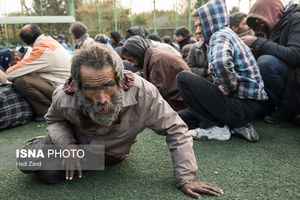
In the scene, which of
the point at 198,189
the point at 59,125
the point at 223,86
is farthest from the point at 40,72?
the point at 198,189

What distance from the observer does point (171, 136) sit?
1.93 meters

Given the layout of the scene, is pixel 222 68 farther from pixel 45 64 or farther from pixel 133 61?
pixel 45 64

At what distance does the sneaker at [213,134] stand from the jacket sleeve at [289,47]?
104 centimetres

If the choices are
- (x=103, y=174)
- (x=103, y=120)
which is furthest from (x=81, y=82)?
(x=103, y=174)

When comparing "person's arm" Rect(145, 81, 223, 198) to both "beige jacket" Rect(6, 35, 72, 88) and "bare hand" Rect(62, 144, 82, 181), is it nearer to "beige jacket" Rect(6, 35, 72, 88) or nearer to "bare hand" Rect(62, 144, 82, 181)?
"bare hand" Rect(62, 144, 82, 181)

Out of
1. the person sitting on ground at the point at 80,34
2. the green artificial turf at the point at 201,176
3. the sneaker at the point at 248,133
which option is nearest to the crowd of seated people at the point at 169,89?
the sneaker at the point at 248,133

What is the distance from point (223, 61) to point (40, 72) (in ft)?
8.84

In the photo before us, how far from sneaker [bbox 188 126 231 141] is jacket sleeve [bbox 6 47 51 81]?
2.37 meters

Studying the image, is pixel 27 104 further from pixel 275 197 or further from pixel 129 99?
Answer: pixel 275 197

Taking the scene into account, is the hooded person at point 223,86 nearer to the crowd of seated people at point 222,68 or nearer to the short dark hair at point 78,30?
the crowd of seated people at point 222,68

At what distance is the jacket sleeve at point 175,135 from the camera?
1.84 m

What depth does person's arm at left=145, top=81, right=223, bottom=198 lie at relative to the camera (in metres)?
1.83

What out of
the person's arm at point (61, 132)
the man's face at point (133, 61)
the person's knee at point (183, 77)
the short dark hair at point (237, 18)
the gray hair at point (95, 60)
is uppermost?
the short dark hair at point (237, 18)

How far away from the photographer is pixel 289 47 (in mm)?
2994
